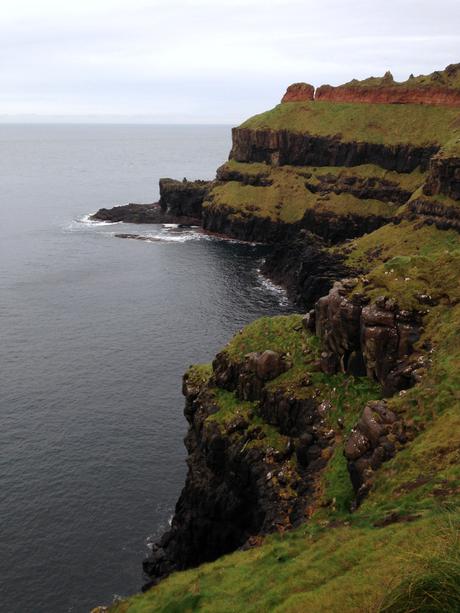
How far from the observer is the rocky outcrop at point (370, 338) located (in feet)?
149

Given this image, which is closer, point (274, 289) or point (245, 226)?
point (274, 289)

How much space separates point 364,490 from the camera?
37.4 m

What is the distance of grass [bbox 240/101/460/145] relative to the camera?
160 metres

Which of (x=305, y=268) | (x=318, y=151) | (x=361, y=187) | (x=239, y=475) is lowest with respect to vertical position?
(x=239, y=475)

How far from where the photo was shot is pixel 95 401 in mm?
78250

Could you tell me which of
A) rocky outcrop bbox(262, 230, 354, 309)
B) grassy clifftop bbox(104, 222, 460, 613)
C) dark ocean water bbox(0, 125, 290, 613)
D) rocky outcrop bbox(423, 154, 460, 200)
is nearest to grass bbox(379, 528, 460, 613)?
grassy clifftop bbox(104, 222, 460, 613)

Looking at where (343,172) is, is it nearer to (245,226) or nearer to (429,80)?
(245,226)

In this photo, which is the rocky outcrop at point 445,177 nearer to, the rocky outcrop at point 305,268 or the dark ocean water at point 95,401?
the rocky outcrop at point 305,268

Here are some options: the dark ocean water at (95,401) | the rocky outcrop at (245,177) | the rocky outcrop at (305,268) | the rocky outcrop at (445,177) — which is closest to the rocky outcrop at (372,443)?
the dark ocean water at (95,401)

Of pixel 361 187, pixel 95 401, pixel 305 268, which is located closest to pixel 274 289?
pixel 305 268

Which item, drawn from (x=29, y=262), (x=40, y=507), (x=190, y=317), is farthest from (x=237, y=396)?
(x=29, y=262)

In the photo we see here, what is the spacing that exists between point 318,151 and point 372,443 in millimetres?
148980

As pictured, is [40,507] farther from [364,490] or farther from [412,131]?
[412,131]

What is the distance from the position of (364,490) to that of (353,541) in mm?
6316
